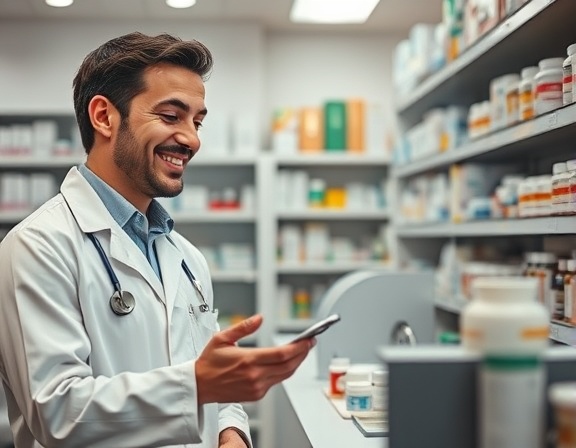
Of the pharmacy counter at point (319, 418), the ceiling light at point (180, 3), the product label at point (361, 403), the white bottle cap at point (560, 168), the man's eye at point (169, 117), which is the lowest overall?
the pharmacy counter at point (319, 418)

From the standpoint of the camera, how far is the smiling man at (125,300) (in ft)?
4.79

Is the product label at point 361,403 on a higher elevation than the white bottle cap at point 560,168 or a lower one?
lower

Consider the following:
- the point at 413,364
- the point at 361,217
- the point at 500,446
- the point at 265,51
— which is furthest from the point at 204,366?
the point at 265,51

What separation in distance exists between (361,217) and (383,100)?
106cm

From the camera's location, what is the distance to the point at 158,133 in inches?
74.7

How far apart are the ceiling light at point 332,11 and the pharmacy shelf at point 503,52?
974 millimetres

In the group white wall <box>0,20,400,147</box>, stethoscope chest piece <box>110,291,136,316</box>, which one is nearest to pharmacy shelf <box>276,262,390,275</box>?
white wall <box>0,20,400,147</box>

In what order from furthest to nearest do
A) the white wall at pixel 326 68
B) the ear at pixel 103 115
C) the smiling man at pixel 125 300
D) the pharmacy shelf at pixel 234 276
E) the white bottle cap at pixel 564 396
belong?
the white wall at pixel 326 68 < the pharmacy shelf at pixel 234 276 < the ear at pixel 103 115 < the smiling man at pixel 125 300 < the white bottle cap at pixel 564 396

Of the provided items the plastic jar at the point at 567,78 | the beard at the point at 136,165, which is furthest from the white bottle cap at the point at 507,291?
the plastic jar at the point at 567,78

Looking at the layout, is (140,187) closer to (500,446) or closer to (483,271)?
(500,446)

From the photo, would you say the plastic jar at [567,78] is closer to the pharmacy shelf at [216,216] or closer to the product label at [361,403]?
the product label at [361,403]

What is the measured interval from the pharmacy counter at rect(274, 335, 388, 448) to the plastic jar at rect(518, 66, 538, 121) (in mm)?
1172

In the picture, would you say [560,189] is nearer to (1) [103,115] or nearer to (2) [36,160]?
(1) [103,115]

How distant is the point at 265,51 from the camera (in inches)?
233
